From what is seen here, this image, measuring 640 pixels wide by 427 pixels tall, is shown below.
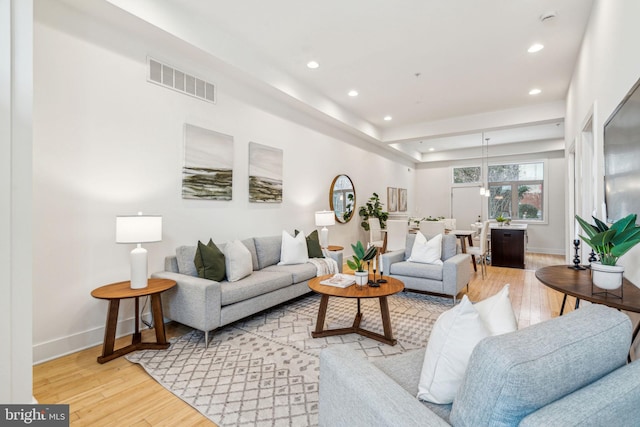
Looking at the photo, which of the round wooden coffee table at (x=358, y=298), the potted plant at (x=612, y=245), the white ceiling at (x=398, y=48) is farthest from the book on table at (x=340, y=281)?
the white ceiling at (x=398, y=48)

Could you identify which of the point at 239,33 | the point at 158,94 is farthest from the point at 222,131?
the point at 239,33

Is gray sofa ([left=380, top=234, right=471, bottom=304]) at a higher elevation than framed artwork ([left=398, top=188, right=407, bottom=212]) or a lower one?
lower

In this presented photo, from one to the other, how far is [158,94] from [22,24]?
1658mm

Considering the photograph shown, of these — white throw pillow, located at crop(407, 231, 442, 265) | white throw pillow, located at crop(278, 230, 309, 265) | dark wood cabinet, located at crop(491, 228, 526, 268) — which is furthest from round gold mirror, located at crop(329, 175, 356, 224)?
dark wood cabinet, located at crop(491, 228, 526, 268)

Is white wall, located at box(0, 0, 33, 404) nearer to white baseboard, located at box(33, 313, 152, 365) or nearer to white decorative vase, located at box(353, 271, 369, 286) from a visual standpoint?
white baseboard, located at box(33, 313, 152, 365)

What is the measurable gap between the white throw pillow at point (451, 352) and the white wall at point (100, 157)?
287 cm

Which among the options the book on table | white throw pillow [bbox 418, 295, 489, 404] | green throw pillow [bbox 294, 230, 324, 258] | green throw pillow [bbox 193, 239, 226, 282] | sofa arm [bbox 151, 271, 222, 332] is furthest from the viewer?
green throw pillow [bbox 294, 230, 324, 258]

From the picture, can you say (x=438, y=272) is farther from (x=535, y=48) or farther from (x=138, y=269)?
(x=138, y=269)

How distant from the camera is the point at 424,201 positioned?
1030 cm

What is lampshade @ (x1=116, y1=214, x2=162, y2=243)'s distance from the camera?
2531 millimetres

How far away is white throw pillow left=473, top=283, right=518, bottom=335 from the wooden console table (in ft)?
2.51

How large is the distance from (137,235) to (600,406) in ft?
9.40

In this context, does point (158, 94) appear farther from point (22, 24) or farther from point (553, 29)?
point (553, 29)

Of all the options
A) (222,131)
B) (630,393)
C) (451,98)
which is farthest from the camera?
(451,98)
